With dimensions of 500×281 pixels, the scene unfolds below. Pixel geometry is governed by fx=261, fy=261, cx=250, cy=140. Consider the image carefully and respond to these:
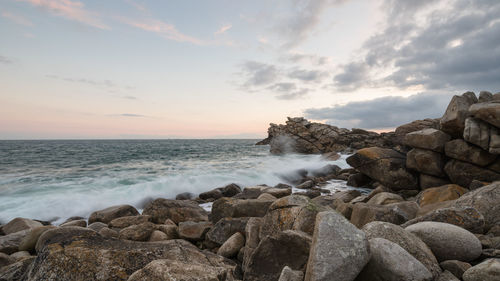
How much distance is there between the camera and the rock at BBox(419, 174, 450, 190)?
9.77 m

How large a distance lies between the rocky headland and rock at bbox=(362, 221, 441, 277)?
0.04 feet

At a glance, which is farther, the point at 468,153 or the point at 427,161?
the point at 427,161

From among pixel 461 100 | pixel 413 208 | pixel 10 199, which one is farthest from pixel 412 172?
pixel 10 199

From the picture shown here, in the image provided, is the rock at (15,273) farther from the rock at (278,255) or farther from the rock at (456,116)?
the rock at (456,116)

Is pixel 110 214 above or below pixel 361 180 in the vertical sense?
below

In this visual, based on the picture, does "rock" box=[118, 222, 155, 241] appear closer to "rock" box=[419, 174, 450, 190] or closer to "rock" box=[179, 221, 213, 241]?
"rock" box=[179, 221, 213, 241]

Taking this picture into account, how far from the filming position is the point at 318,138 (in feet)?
123

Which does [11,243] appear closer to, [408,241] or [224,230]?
[224,230]

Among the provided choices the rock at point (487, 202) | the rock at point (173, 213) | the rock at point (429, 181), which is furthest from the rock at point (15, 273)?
the rock at point (429, 181)

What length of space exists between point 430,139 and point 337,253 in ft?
31.1

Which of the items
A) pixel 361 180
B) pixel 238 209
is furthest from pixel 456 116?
pixel 238 209

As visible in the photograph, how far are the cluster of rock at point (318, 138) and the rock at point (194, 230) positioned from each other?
2856cm

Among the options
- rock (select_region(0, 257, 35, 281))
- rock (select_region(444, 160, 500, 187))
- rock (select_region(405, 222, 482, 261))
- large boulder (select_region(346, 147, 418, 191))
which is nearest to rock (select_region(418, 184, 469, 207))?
rock (select_region(444, 160, 500, 187))

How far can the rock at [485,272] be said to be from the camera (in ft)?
7.50
